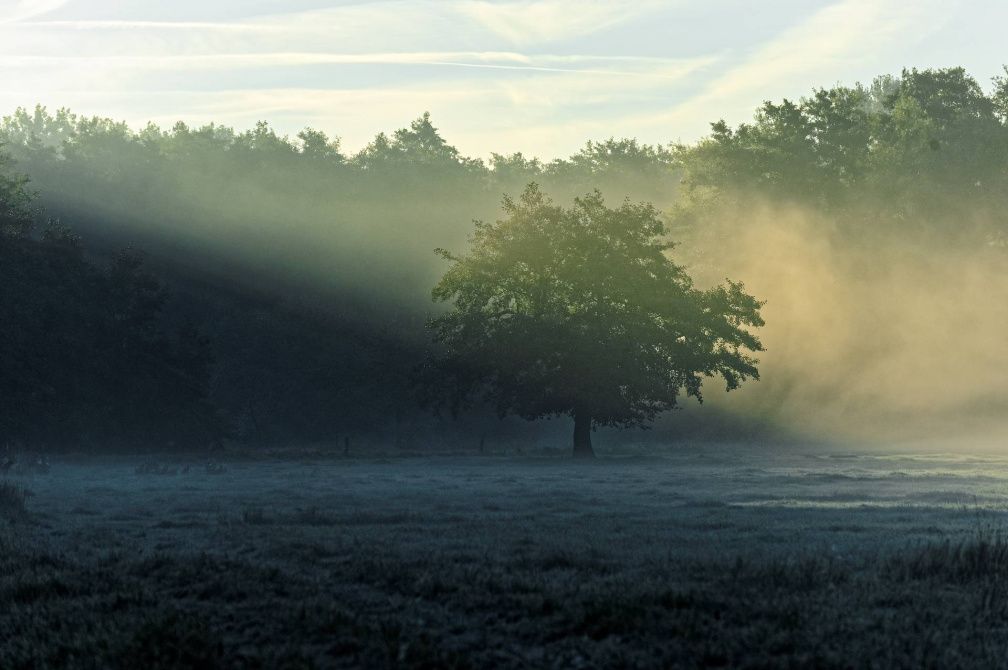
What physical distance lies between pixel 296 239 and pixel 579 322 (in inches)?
1893

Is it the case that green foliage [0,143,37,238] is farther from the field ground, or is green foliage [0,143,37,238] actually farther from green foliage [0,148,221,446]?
the field ground

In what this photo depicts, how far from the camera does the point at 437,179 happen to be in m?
123

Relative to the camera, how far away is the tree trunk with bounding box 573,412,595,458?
58.7 m

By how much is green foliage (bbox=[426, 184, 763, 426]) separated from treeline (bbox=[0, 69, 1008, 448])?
14.6m

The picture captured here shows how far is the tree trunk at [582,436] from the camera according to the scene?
193ft

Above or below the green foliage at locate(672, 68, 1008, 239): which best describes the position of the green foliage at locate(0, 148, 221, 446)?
below

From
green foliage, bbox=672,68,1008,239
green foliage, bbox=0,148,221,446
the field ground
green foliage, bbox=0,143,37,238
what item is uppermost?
green foliage, bbox=672,68,1008,239

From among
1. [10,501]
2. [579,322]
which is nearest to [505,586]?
[10,501]

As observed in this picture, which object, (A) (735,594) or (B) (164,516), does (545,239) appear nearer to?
(B) (164,516)

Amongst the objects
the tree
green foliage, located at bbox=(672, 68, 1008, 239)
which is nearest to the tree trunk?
the tree

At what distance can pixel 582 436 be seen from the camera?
59250 mm

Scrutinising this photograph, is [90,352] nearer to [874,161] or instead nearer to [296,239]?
[296,239]

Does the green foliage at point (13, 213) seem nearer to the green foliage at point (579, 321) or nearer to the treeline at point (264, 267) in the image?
the treeline at point (264, 267)

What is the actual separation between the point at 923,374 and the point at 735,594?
85465mm
